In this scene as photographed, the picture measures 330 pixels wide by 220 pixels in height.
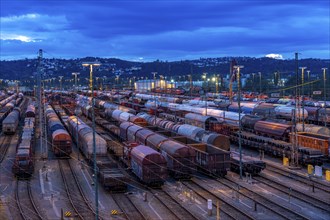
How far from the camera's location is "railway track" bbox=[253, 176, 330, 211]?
31.5m

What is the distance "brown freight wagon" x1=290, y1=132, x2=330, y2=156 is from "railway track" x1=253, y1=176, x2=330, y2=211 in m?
6.77

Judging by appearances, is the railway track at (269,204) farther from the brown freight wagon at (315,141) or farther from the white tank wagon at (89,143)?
the white tank wagon at (89,143)

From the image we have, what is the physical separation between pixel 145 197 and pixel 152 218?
4.50 m

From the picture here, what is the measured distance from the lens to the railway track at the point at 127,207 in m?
29.3

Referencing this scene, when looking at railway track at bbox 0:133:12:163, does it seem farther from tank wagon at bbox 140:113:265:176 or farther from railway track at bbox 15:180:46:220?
tank wagon at bbox 140:113:265:176

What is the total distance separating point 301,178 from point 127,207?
699 inches

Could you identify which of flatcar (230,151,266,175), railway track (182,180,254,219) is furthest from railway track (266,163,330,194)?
railway track (182,180,254,219)

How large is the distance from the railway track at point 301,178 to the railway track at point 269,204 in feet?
16.9

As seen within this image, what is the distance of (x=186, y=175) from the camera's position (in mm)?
39594

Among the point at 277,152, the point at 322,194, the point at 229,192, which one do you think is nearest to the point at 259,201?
the point at 229,192

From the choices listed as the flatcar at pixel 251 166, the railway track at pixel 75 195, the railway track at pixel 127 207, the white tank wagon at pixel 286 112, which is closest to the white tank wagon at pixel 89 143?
the railway track at pixel 75 195

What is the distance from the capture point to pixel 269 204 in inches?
1260

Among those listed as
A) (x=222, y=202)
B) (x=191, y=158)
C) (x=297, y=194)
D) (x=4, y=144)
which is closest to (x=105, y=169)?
(x=191, y=158)

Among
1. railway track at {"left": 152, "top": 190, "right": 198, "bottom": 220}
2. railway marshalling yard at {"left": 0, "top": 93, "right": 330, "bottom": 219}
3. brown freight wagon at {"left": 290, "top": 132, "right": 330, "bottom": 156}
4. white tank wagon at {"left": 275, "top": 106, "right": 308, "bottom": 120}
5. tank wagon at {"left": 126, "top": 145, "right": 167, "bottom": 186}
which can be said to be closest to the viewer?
railway track at {"left": 152, "top": 190, "right": 198, "bottom": 220}
